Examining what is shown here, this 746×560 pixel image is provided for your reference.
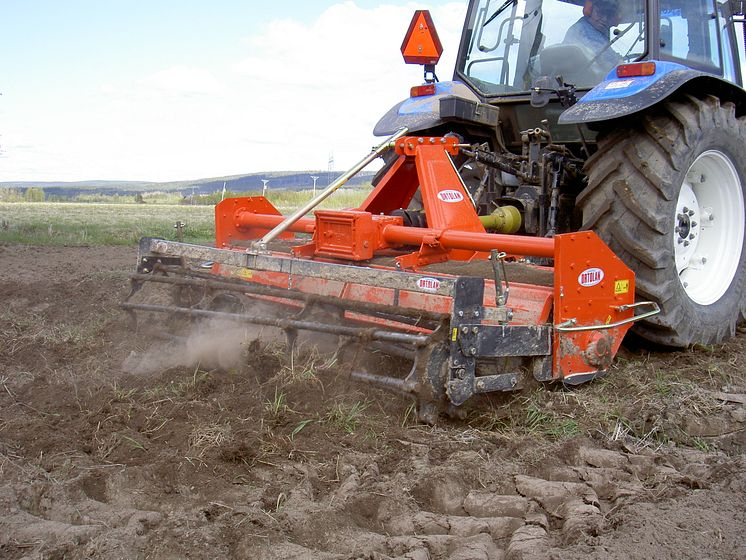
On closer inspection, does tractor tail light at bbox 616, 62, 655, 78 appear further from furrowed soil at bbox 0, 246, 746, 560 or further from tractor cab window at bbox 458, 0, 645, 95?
furrowed soil at bbox 0, 246, 746, 560

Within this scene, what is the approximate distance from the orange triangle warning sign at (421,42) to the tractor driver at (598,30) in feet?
2.89

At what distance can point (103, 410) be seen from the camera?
3.15m

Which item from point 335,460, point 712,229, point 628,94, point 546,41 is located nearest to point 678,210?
point 712,229

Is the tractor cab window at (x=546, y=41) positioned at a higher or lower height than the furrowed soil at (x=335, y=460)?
higher

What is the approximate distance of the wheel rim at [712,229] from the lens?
4446 mm

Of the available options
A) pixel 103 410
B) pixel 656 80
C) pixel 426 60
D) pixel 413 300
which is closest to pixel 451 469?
pixel 413 300

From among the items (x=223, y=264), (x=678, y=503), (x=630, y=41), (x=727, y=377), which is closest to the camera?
(x=678, y=503)

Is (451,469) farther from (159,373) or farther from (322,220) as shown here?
(322,220)

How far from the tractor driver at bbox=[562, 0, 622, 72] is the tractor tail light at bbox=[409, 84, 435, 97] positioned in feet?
3.12

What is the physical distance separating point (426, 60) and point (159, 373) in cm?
269

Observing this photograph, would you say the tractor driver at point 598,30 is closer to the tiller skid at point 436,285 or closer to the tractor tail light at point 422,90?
the tractor tail light at point 422,90

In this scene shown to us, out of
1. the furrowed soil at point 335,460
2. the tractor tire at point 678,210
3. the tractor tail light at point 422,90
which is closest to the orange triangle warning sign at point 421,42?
the tractor tail light at point 422,90

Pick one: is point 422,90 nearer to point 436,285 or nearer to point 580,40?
point 580,40

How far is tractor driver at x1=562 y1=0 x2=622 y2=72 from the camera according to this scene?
4.73m
